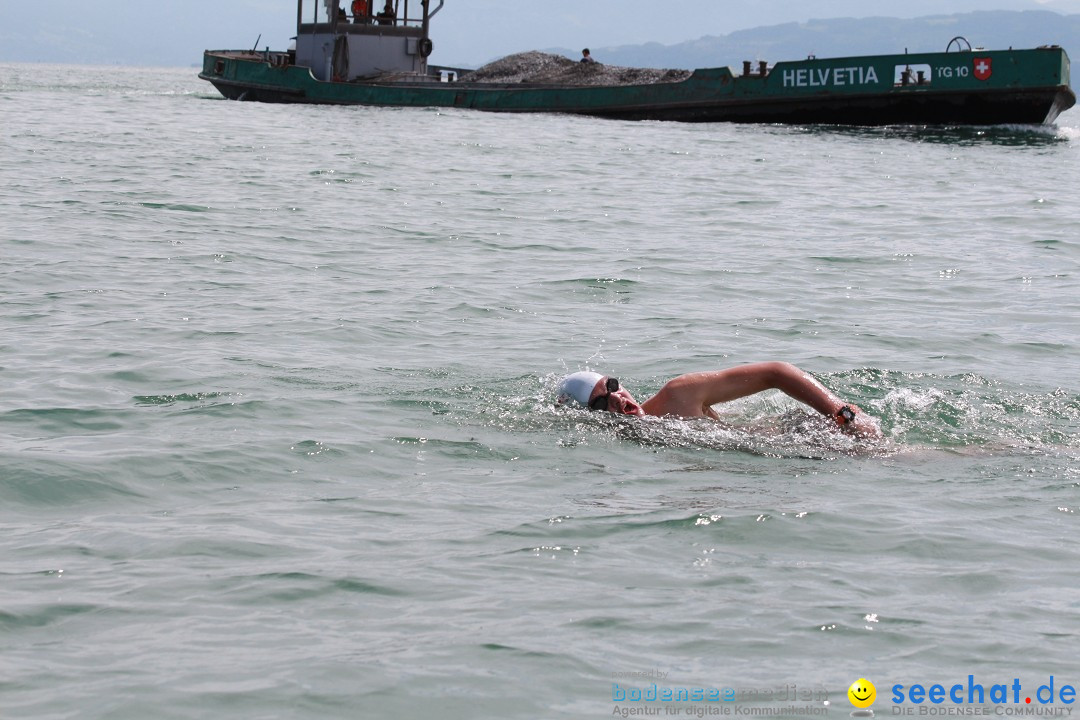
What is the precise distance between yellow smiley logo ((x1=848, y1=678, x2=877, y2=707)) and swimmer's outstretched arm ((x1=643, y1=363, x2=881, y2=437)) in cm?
288

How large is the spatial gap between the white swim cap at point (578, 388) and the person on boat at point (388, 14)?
93.1ft

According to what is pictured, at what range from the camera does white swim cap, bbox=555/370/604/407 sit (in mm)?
7320

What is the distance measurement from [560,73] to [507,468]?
31603 mm

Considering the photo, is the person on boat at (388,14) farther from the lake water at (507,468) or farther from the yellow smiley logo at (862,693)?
the yellow smiley logo at (862,693)

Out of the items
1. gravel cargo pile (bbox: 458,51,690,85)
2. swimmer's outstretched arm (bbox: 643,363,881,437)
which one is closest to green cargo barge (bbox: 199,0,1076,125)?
gravel cargo pile (bbox: 458,51,690,85)

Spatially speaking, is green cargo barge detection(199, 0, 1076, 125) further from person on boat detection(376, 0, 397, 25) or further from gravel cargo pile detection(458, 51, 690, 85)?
gravel cargo pile detection(458, 51, 690, 85)

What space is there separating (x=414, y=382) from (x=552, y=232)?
269 inches

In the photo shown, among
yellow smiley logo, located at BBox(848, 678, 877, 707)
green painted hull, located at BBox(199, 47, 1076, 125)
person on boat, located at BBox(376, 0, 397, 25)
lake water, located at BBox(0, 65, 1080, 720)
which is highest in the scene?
person on boat, located at BBox(376, 0, 397, 25)

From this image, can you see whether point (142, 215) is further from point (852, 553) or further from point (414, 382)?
point (852, 553)

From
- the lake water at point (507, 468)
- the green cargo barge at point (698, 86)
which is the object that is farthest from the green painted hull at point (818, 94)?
the lake water at point (507, 468)

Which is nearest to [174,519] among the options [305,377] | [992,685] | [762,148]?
[305,377]

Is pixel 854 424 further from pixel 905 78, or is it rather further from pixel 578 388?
pixel 905 78

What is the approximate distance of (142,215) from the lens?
14531 millimetres

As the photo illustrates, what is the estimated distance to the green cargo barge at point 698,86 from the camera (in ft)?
89.5
